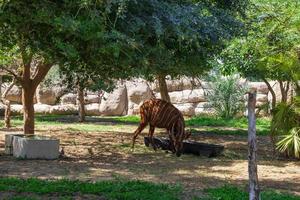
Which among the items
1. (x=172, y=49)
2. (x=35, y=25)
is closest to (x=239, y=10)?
(x=172, y=49)

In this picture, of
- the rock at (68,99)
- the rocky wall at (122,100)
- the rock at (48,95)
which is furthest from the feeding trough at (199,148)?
the rock at (48,95)

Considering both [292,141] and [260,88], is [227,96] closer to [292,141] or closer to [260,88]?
[260,88]

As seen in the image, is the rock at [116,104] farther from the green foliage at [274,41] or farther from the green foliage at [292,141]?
the green foliage at [292,141]

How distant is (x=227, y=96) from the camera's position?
2150 centimetres

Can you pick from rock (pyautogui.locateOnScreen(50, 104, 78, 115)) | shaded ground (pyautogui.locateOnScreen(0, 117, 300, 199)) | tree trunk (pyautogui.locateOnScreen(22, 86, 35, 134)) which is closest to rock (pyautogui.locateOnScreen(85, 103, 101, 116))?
rock (pyautogui.locateOnScreen(50, 104, 78, 115))

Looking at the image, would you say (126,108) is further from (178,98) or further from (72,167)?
(72,167)

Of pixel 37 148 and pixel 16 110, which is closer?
pixel 37 148

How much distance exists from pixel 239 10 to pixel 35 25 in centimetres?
331

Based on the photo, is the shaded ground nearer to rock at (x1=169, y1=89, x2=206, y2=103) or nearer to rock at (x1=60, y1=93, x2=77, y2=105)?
rock at (x1=169, y1=89, x2=206, y2=103)

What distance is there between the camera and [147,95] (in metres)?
24.0

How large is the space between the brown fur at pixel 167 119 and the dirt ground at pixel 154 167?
0.36 meters

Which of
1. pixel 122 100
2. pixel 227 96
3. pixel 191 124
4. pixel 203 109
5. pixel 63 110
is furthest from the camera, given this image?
pixel 122 100

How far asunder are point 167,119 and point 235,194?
4743 mm

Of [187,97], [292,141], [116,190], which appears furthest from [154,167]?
[187,97]
